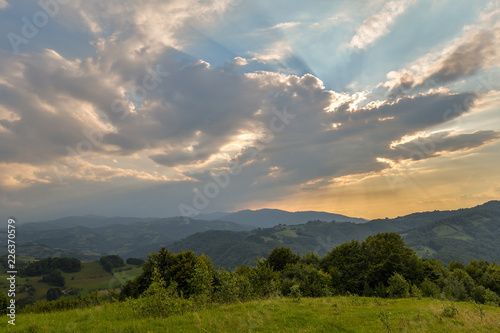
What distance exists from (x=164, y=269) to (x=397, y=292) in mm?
45739

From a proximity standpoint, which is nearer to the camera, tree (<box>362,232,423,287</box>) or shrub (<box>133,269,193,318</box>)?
shrub (<box>133,269,193,318</box>)

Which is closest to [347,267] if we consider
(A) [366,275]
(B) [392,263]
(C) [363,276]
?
(C) [363,276]

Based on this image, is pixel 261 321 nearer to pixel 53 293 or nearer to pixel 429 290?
pixel 429 290

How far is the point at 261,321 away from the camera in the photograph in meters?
16.5

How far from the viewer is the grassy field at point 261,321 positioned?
14.3 m

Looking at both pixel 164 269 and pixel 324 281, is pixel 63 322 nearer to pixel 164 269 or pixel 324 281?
pixel 164 269

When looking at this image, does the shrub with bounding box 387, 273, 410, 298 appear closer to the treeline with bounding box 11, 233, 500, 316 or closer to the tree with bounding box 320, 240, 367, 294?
the treeline with bounding box 11, 233, 500, 316

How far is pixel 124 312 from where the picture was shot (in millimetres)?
17703

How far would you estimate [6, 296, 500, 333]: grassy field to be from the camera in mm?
14281

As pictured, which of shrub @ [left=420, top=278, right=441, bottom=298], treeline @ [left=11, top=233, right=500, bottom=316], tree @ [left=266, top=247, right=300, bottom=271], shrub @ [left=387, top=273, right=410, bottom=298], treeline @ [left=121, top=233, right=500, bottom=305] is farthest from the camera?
tree @ [left=266, top=247, right=300, bottom=271]

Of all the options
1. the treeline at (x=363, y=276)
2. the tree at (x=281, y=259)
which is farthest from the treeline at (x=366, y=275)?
the tree at (x=281, y=259)

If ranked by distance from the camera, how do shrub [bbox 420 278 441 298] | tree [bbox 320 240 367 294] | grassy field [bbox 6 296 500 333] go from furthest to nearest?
1. tree [bbox 320 240 367 294]
2. shrub [bbox 420 278 441 298]
3. grassy field [bbox 6 296 500 333]

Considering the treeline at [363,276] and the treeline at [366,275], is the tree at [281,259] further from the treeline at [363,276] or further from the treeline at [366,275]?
the treeline at [366,275]

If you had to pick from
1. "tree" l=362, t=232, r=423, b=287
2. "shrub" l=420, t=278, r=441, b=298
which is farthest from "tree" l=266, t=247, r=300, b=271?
"shrub" l=420, t=278, r=441, b=298
